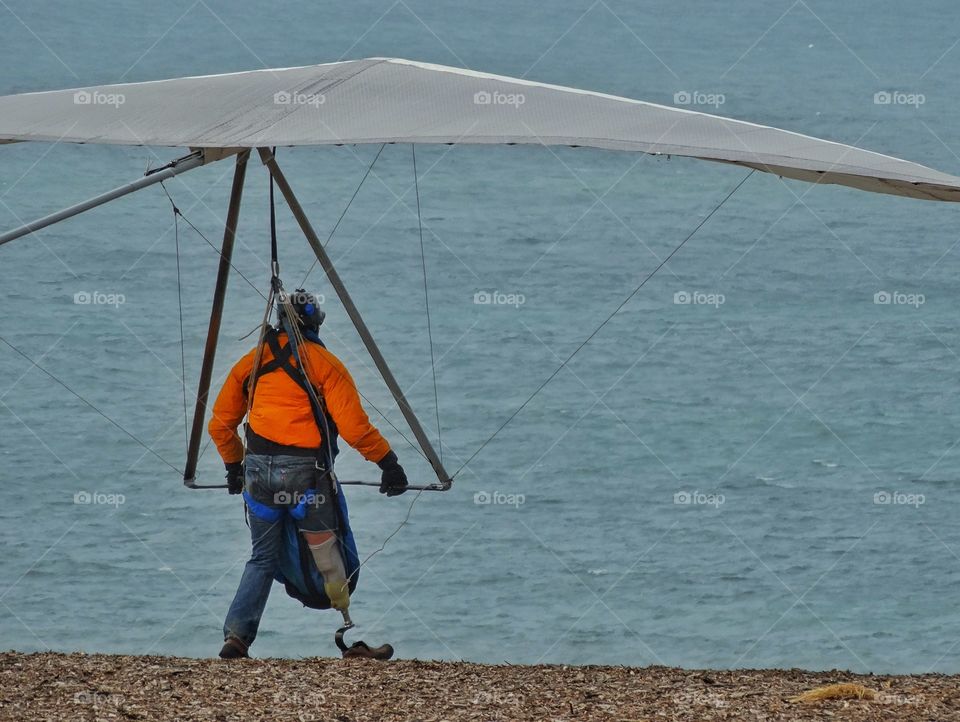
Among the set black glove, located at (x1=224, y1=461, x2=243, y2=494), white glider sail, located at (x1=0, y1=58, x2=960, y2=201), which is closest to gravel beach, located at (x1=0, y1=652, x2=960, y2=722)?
black glove, located at (x1=224, y1=461, x2=243, y2=494)

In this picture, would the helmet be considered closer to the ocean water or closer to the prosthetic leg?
the prosthetic leg

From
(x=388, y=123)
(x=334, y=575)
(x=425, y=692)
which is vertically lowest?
(x=425, y=692)

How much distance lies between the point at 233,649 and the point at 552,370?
9.46m

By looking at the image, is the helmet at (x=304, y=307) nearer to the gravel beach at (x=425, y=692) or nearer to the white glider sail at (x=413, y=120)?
the white glider sail at (x=413, y=120)

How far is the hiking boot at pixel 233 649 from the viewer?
8.56 meters

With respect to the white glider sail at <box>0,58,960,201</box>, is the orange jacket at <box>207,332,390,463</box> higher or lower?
lower

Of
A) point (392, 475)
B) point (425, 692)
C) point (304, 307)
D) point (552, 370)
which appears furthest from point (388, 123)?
point (552, 370)

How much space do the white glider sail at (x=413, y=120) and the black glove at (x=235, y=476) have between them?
6.24 ft

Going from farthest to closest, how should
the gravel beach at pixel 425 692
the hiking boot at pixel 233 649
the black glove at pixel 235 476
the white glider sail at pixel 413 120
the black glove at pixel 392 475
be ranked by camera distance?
the black glove at pixel 235 476
the black glove at pixel 392 475
the hiking boot at pixel 233 649
the white glider sail at pixel 413 120
the gravel beach at pixel 425 692

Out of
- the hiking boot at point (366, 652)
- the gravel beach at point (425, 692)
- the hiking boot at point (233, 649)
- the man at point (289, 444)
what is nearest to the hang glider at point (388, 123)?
the man at point (289, 444)

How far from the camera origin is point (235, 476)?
30.3ft

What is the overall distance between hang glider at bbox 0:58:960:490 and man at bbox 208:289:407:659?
1.89 feet

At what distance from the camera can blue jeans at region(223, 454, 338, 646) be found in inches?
340

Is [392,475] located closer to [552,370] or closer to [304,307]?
[304,307]
